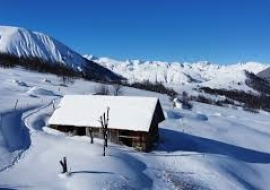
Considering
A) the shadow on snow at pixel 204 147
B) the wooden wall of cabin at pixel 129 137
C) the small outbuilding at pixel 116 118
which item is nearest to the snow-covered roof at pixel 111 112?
the small outbuilding at pixel 116 118

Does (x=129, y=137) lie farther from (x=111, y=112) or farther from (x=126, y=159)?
(x=126, y=159)

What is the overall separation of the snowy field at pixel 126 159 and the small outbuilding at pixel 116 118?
1365mm

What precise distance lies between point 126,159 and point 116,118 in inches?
327

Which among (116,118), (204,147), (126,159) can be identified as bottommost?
(204,147)

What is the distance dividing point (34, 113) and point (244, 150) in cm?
2911

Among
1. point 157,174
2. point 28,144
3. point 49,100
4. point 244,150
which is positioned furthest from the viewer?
point 49,100

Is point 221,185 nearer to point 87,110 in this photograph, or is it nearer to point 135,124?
point 135,124

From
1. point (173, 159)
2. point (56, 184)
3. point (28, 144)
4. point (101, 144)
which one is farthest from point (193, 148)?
point (56, 184)

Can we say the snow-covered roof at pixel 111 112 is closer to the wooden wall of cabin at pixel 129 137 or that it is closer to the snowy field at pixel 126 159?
the wooden wall of cabin at pixel 129 137

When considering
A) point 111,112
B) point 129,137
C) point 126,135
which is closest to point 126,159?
point 129,137

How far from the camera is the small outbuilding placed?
50.8 metres

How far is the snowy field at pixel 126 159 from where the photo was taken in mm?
37341

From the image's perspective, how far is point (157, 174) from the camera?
4238cm

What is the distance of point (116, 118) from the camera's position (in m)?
52.0
